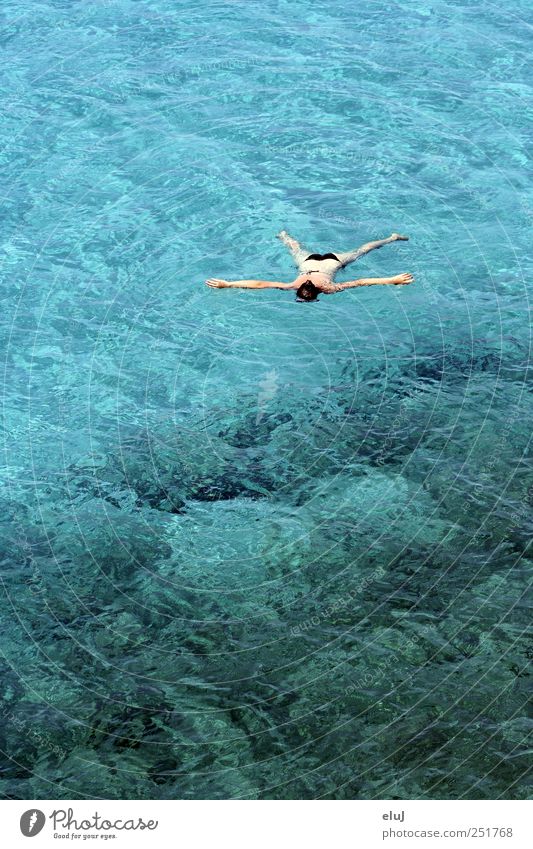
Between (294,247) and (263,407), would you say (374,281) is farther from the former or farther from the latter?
(294,247)

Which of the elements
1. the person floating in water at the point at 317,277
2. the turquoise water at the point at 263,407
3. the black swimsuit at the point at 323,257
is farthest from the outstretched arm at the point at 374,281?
the turquoise water at the point at 263,407

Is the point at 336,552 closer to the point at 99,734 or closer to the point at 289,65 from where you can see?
the point at 99,734

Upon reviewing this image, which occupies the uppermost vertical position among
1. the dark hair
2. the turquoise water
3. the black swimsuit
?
the dark hair

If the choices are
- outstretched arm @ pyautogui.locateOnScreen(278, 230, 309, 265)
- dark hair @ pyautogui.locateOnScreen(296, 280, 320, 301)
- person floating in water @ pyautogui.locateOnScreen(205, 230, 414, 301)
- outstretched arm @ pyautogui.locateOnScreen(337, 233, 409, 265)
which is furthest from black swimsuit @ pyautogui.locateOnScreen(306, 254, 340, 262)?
dark hair @ pyautogui.locateOnScreen(296, 280, 320, 301)

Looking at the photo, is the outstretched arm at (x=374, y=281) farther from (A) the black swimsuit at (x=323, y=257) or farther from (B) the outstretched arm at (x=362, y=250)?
(B) the outstretched arm at (x=362, y=250)

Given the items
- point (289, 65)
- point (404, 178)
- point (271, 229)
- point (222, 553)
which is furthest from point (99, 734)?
point (289, 65)

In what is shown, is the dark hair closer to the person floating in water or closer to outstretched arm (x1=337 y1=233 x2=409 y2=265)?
the person floating in water

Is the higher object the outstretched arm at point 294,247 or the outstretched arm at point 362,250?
the outstretched arm at point 362,250
